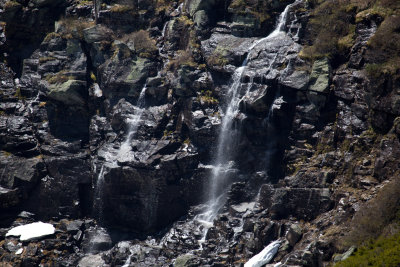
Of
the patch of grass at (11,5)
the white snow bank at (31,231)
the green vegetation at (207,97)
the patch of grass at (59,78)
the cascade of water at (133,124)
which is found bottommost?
the white snow bank at (31,231)

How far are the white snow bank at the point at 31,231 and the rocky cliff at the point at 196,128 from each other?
42 centimetres

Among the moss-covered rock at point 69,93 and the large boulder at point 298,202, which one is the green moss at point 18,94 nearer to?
the moss-covered rock at point 69,93

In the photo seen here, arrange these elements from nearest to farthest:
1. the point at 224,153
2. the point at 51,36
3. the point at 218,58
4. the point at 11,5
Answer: the point at 224,153, the point at 218,58, the point at 51,36, the point at 11,5

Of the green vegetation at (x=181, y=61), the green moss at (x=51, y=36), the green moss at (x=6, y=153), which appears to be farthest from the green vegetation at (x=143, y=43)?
the green moss at (x=6, y=153)

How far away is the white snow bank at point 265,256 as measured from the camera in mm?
26891

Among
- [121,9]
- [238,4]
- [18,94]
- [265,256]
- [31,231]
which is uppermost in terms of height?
[238,4]

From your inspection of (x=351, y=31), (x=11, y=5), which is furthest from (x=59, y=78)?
(x=351, y=31)

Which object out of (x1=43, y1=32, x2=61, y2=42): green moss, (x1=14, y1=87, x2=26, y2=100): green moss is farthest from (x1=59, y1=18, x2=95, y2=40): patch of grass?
(x1=14, y1=87, x2=26, y2=100): green moss

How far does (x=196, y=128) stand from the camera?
34.5 metres

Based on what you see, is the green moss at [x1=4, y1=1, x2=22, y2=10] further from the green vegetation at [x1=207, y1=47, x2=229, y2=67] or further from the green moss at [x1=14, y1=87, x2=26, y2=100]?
the green vegetation at [x1=207, y1=47, x2=229, y2=67]

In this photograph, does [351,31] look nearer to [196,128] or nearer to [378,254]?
[196,128]

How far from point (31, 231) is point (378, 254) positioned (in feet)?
72.1

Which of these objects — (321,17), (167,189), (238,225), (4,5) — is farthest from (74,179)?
(321,17)

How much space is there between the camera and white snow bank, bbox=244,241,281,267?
2689 centimetres
